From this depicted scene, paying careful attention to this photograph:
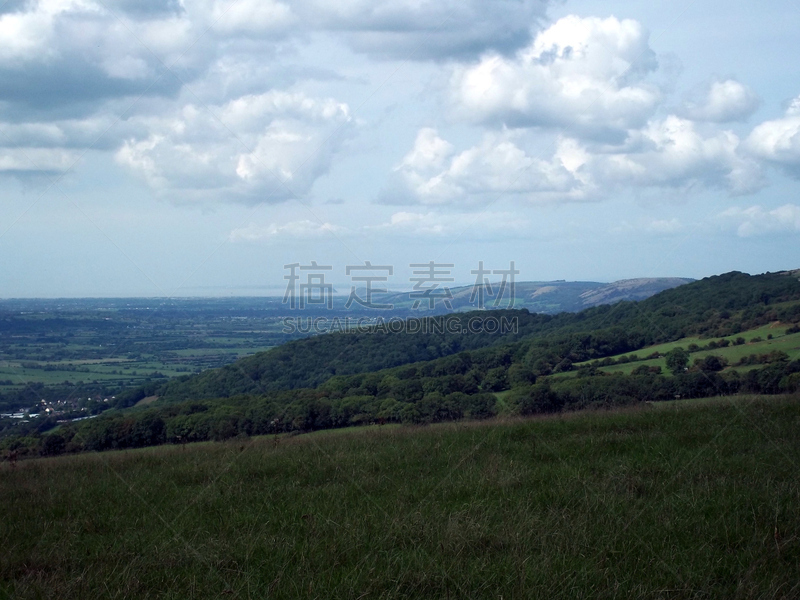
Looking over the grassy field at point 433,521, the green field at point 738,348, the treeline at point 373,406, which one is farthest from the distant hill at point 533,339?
the grassy field at point 433,521

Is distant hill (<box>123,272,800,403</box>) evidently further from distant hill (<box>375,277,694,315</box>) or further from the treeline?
the treeline

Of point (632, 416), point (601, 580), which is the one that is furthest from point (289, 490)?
point (632, 416)

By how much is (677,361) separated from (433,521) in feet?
57.0

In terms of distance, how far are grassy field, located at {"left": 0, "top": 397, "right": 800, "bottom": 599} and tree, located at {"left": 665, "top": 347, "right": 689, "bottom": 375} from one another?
12.1 m

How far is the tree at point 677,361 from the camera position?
19.0m

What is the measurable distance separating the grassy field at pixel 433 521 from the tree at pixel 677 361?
12.1m

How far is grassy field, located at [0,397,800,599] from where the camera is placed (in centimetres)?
363

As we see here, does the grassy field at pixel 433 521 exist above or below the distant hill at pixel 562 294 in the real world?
below

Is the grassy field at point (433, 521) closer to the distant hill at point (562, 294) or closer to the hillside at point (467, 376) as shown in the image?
the hillside at point (467, 376)

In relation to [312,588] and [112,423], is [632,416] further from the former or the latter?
[112,423]

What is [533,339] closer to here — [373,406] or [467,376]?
[467,376]

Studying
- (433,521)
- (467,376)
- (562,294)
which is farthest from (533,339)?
(433,521)

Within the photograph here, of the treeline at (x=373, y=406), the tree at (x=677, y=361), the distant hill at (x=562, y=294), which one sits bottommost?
the treeline at (x=373, y=406)

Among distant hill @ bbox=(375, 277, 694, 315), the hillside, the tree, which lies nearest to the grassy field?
the hillside
